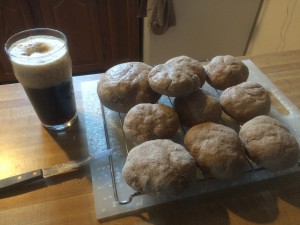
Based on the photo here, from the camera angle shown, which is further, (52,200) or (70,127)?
(70,127)

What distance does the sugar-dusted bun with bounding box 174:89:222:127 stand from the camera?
61cm

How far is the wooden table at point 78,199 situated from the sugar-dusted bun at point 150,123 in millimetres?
138

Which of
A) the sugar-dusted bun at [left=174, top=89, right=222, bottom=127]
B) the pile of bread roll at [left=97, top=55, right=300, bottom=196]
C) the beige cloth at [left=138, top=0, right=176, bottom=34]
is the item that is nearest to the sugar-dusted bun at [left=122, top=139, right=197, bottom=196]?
the pile of bread roll at [left=97, top=55, right=300, bottom=196]

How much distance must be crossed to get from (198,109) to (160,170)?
202 millimetres

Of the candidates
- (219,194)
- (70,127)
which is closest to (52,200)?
(70,127)

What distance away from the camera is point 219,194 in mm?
554

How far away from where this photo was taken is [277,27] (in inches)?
63.3

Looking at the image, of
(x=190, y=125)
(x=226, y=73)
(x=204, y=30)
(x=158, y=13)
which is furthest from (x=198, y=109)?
(x=204, y=30)

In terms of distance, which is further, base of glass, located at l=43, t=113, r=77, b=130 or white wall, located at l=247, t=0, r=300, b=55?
white wall, located at l=247, t=0, r=300, b=55

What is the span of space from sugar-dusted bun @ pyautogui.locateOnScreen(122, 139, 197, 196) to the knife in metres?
0.13

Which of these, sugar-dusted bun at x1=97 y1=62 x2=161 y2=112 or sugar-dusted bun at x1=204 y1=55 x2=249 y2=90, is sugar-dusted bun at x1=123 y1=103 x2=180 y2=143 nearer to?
sugar-dusted bun at x1=97 y1=62 x2=161 y2=112

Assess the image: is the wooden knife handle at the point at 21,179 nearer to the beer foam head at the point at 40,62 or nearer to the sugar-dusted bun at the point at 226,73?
the beer foam head at the point at 40,62

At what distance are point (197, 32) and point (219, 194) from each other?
4.41 feet

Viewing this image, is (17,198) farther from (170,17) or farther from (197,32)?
(197,32)
